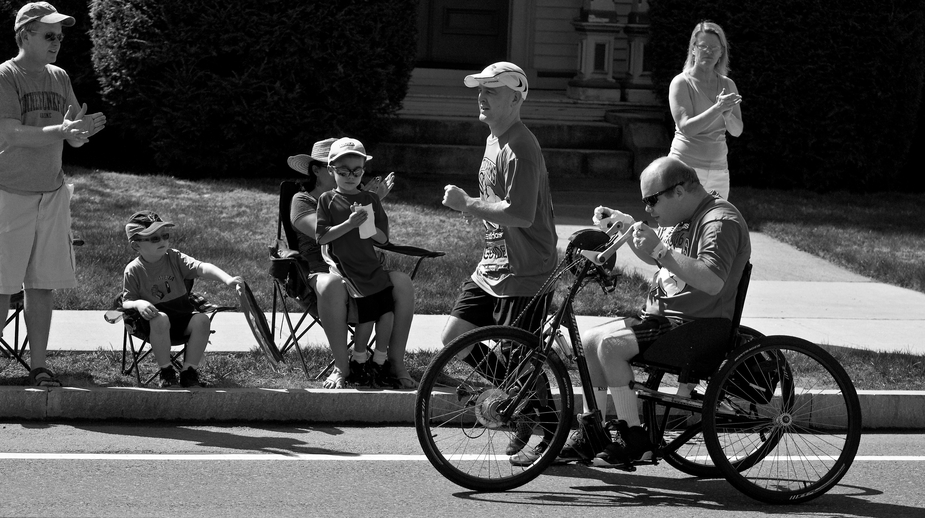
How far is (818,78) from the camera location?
14055mm

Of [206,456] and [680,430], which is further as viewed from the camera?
[206,456]

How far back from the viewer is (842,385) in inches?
209

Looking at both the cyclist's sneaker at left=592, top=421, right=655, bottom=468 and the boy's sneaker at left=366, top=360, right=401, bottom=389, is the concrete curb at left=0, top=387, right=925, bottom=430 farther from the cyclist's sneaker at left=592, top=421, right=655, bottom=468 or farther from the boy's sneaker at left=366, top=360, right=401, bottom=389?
the cyclist's sneaker at left=592, top=421, right=655, bottom=468

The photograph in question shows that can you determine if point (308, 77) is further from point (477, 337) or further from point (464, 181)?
point (477, 337)

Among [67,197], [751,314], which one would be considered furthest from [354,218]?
[751,314]

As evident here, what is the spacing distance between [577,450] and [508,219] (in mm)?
1096

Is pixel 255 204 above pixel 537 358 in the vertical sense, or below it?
below

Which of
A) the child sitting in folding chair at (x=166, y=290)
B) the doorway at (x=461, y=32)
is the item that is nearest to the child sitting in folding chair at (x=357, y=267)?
the child sitting in folding chair at (x=166, y=290)

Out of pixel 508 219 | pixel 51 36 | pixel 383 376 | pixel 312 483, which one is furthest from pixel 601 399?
pixel 51 36

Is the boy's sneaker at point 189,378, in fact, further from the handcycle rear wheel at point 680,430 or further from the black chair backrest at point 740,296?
the black chair backrest at point 740,296

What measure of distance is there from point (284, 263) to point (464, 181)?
7150 mm

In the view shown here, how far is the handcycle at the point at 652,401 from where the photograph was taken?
17.3ft

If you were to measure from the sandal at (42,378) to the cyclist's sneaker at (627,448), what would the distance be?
314 cm

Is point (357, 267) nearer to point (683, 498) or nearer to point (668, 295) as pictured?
point (668, 295)
